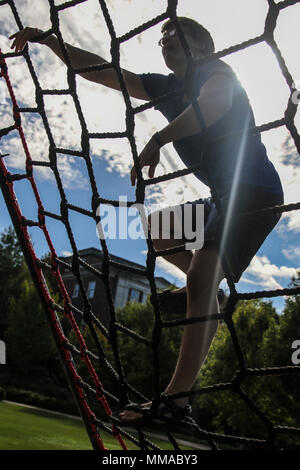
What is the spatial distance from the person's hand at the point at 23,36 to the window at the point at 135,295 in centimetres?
2655

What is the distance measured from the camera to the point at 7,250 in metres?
29.8

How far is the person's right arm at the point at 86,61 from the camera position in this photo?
178 cm

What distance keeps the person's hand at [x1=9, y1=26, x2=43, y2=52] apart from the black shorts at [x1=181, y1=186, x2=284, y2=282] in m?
1.07

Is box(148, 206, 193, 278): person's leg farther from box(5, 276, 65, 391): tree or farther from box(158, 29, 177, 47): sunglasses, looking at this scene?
box(5, 276, 65, 391): tree

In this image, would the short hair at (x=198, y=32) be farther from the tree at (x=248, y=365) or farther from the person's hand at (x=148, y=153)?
the tree at (x=248, y=365)

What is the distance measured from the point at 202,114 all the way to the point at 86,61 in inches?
33.4

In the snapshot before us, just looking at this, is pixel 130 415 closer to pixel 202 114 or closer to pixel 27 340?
pixel 202 114

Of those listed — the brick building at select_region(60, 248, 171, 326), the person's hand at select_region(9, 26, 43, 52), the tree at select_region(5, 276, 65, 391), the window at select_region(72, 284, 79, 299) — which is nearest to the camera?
the person's hand at select_region(9, 26, 43, 52)

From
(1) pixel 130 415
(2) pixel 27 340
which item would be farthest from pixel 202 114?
(2) pixel 27 340

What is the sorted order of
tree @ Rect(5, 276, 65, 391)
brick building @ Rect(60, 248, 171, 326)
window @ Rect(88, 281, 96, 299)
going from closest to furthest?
tree @ Rect(5, 276, 65, 391) → brick building @ Rect(60, 248, 171, 326) → window @ Rect(88, 281, 96, 299)

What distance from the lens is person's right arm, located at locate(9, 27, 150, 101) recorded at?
1.78 meters

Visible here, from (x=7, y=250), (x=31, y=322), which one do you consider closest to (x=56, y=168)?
(x=31, y=322)

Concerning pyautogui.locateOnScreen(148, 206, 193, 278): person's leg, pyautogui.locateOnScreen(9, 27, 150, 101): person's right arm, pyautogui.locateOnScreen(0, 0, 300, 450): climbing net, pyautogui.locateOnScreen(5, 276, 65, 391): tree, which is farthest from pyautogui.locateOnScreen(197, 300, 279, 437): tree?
pyautogui.locateOnScreen(5, 276, 65, 391): tree

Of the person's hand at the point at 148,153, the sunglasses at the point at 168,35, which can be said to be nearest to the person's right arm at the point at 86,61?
the sunglasses at the point at 168,35
